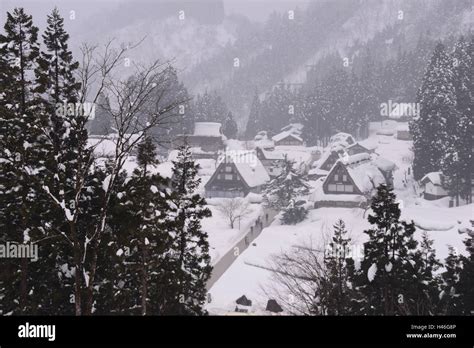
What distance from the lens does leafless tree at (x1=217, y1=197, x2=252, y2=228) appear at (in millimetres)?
28603

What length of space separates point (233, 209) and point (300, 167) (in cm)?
937

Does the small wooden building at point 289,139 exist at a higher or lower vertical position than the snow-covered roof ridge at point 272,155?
higher

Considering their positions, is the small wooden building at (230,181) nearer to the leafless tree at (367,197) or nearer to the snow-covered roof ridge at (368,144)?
the leafless tree at (367,197)

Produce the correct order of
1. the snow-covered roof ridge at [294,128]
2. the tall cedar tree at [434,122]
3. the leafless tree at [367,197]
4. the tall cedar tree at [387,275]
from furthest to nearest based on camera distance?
the snow-covered roof ridge at [294,128] → the tall cedar tree at [434,122] → the leafless tree at [367,197] → the tall cedar tree at [387,275]

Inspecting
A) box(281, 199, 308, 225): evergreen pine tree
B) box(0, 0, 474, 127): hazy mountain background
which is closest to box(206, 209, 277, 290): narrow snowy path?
box(281, 199, 308, 225): evergreen pine tree

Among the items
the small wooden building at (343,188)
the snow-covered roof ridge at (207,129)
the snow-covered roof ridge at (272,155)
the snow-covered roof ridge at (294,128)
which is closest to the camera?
the small wooden building at (343,188)

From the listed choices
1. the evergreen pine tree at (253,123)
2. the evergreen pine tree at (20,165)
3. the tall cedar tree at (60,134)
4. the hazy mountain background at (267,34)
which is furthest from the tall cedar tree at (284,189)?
the hazy mountain background at (267,34)

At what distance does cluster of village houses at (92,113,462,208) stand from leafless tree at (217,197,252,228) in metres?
1.87

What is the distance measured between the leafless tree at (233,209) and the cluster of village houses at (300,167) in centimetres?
187

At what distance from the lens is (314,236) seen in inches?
1013

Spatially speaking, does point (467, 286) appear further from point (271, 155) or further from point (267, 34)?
point (267, 34)

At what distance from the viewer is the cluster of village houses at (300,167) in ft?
98.3
